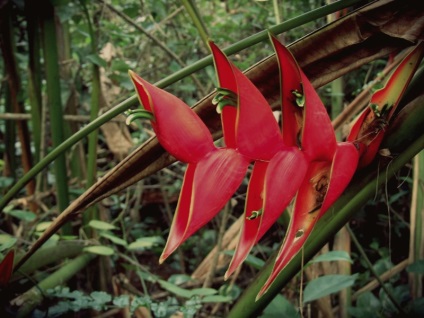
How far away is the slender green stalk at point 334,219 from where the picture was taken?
0.34 m

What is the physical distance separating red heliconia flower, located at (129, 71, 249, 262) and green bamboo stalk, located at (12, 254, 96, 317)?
1.39 feet

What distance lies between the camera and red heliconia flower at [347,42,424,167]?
317 mm

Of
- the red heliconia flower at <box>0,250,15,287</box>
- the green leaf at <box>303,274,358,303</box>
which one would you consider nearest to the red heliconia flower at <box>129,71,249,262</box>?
the red heliconia flower at <box>0,250,15,287</box>

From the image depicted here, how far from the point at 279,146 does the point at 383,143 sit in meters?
0.09

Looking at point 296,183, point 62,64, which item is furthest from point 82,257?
point 296,183

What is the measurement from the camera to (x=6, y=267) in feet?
1.57

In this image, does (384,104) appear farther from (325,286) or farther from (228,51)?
(325,286)

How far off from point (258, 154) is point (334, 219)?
0.11 metres

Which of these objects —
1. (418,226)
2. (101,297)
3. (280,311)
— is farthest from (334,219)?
(418,226)

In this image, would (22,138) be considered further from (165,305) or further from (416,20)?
(416,20)

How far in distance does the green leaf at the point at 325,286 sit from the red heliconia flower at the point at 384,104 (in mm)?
336

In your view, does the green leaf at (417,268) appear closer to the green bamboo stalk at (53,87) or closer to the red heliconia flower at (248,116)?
the red heliconia flower at (248,116)

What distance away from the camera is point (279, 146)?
29 centimetres

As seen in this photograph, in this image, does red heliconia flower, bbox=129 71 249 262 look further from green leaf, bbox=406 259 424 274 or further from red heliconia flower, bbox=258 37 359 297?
green leaf, bbox=406 259 424 274
